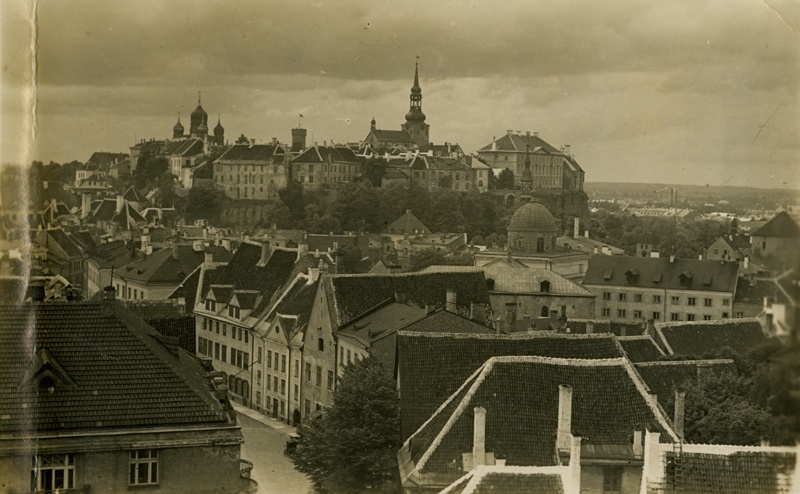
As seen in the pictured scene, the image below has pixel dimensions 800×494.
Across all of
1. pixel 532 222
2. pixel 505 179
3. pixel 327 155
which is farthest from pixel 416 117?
pixel 505 179

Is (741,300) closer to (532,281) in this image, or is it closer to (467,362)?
(532,281)

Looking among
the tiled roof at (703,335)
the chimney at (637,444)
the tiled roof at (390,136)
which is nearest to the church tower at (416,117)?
the tiled roof at (390,136)

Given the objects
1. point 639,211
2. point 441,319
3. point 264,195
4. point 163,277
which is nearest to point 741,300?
point 639,211

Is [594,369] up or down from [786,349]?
down

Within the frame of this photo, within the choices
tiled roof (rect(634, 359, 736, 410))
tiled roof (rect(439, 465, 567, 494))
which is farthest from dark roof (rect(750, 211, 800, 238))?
tiled roof (rect(634, 359, 736, 410))

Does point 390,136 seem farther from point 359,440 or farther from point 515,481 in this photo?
point 515,481

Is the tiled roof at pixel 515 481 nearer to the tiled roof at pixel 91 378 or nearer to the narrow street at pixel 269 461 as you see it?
the tiled roof at pixel 91 378
